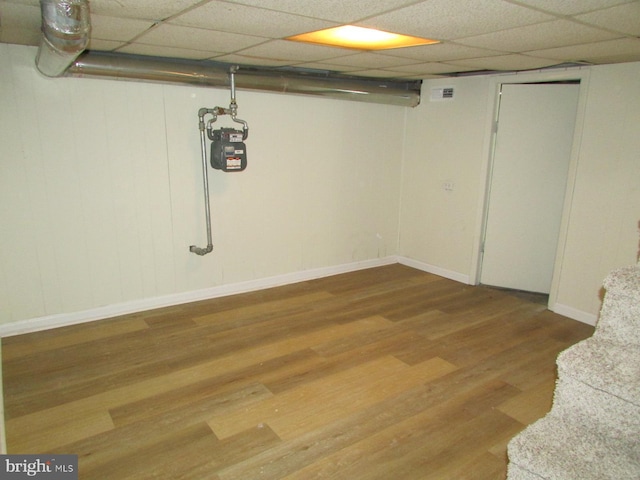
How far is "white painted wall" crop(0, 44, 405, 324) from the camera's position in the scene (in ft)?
10.5

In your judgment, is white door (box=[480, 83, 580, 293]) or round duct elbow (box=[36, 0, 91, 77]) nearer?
round duct elbow (box=[36, 0, 91, 77])

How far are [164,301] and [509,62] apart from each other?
11.7 ft

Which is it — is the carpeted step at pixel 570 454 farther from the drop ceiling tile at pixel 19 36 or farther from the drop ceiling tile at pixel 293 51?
the drop ceiling tile at pixel 19 36

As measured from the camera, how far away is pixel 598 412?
163 centimetres

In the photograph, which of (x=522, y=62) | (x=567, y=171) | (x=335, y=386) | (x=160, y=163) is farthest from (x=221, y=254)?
(x=567, y=171)

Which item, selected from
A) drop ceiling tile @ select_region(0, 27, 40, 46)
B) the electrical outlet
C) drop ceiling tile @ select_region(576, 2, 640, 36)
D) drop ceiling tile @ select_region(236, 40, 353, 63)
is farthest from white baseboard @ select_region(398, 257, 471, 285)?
drop ceiling tile @ select_region(0, 27, 40, 46)

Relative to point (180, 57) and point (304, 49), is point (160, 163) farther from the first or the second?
point (304, 49)

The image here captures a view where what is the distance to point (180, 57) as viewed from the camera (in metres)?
3.41

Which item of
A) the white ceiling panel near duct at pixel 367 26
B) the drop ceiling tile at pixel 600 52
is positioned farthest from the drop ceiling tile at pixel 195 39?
the drop ceiling tile at pixel 600 52

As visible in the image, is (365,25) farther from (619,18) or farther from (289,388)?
(289,388)

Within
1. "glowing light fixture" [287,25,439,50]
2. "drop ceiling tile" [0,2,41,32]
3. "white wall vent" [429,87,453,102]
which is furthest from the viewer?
"white wall vent" [429,87,453,102]

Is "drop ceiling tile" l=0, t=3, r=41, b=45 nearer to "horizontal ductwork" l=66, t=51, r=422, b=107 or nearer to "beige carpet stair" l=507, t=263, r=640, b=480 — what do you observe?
"horizontal ductwork" l=66, t=51, r=422, b=107

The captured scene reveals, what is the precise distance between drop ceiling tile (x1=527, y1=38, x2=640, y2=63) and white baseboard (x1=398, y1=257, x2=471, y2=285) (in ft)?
7.80

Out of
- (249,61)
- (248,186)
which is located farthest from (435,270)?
(249,61)
